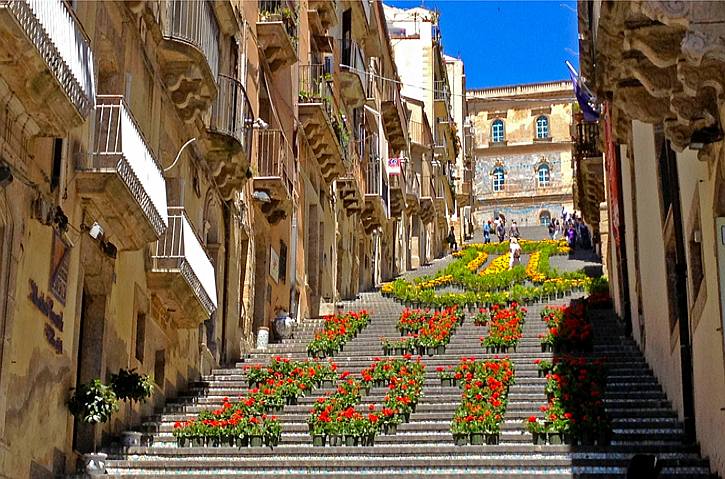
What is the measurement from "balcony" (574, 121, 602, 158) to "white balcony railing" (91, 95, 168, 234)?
76.0ft

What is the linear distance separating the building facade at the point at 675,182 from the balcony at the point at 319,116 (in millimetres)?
7778

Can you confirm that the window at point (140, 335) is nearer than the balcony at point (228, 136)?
Yes

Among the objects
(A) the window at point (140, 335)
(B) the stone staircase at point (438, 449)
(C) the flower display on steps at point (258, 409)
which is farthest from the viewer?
(A) the window at point (140, 335)

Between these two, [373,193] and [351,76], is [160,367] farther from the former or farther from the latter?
[373,193]

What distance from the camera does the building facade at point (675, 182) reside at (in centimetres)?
946

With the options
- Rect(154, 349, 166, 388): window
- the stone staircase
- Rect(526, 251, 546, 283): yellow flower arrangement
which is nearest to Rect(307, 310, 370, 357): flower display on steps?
the stone staircase

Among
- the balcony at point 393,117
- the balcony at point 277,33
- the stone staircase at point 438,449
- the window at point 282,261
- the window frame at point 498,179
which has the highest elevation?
the window frame at point 498,179

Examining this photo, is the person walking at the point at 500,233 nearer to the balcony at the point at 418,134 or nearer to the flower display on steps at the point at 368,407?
the balcony at the point at 418,134

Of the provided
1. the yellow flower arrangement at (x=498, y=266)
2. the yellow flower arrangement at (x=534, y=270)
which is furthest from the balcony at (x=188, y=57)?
the yellow flower arrangement at (x=498, y=266)

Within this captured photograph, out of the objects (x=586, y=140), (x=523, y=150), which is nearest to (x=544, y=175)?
(x=523, y=150)

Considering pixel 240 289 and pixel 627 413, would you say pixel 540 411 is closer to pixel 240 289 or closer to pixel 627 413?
pixel 627 413

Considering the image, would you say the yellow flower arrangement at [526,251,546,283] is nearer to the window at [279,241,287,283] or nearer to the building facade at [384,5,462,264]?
the building facade at [384,5,462,264]

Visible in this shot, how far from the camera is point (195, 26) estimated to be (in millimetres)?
18234

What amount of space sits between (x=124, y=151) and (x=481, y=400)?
625 centimetres
